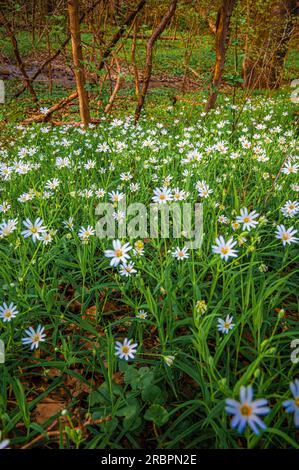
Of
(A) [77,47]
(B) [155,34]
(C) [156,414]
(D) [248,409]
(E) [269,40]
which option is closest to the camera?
(D) [248,409]

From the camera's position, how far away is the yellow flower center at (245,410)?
2.36ft

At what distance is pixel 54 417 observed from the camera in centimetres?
104

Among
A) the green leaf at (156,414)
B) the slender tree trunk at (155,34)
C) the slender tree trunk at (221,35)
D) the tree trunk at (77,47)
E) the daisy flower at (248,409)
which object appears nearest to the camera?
the daisy flower at (248,409)

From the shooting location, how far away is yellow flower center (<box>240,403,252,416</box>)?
2.36ft

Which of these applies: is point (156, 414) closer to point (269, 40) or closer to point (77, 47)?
point (269, 40)

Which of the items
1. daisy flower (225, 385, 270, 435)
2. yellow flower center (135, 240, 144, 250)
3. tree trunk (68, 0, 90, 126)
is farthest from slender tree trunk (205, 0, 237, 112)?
daisy flower (225, 385, 270, 435)

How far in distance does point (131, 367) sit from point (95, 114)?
17.4 ft

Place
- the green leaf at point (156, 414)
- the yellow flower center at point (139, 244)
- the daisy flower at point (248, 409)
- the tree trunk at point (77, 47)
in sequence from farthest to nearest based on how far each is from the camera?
the tree trunk at point (77, 47), the yellow flower center at point (139, 244), the green leaf at point (156, 414), the daisy flower at point (248, 409)

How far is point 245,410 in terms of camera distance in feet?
2.38

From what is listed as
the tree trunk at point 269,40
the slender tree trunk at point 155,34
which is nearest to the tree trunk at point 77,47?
the slender tree trunk at point 155,34

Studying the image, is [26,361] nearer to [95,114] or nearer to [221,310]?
[221,310]

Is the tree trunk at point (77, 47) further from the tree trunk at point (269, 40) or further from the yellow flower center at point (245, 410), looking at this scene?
the yellow flower center at point (245, 410)

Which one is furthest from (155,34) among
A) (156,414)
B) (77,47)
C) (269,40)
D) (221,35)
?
(156,414)

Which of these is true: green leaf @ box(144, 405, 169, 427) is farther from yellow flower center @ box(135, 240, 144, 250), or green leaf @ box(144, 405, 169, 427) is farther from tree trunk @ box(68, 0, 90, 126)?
tree trunk @ box(68, 0, 90, 126)
